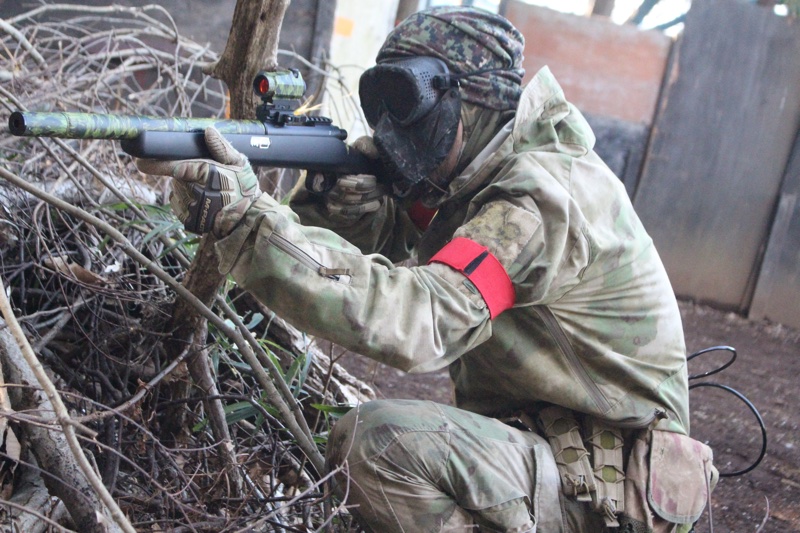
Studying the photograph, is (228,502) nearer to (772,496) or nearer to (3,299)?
(3,299)

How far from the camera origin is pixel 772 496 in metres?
3.57

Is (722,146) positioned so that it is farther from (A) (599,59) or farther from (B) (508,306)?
(B) (508,306)

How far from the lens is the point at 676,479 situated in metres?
2.28

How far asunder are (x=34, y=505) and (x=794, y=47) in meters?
7.16

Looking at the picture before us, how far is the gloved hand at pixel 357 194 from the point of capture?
2402 mm

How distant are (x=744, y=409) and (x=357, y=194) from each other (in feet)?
10.7

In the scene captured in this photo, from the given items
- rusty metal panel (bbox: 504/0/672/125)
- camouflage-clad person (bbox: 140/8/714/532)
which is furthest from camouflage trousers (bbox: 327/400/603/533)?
rusty metal panel (bbox: 504/0/672/125)

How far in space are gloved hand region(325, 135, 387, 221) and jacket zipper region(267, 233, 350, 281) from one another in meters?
0.58

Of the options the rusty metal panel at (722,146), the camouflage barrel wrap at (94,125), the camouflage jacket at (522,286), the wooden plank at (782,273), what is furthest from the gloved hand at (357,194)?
the wooden plank at (782,273)

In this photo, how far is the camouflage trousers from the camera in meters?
2.14

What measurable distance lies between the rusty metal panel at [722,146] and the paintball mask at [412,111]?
17.9ft

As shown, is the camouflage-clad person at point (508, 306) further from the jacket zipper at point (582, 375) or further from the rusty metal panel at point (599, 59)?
the rusty metal panel at point (599, 59)

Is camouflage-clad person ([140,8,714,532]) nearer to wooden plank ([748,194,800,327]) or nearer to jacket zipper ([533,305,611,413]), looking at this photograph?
jacket zipper ([533,305,611,413])

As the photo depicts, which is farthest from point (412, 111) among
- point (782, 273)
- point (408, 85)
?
point (782, 273)
